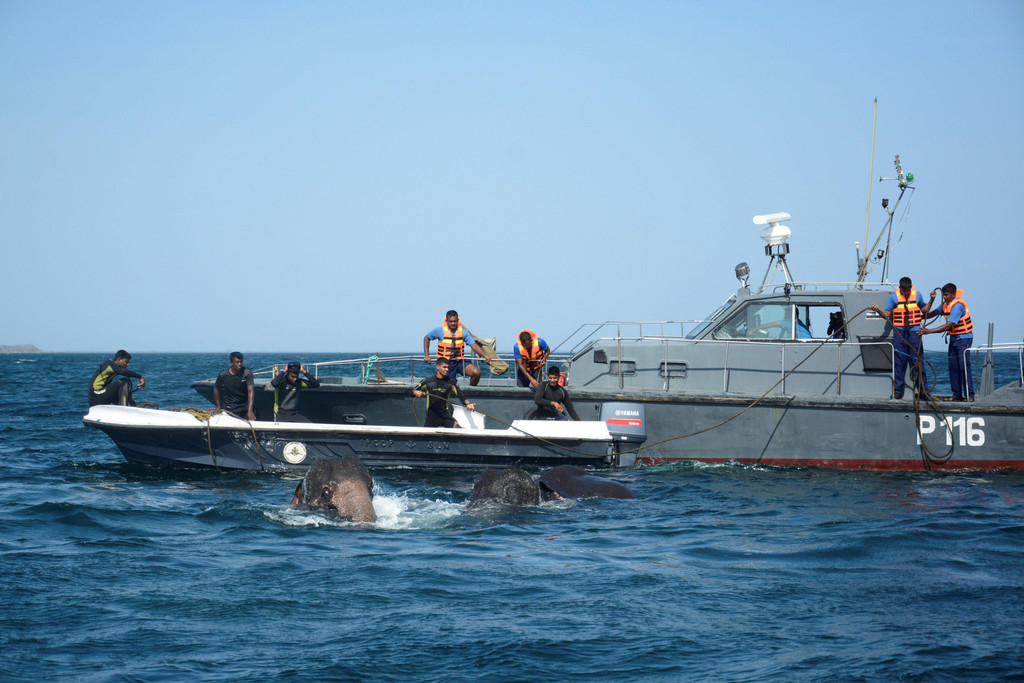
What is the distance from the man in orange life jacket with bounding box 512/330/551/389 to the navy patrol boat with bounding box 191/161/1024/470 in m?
0.23

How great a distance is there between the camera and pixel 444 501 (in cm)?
1009

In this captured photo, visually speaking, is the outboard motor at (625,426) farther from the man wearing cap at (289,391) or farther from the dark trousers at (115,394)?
the dark trousers at (115,394)

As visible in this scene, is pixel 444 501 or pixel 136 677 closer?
pixel 136 677

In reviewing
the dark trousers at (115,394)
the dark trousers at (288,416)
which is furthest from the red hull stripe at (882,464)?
the dark trousers at (115,394)

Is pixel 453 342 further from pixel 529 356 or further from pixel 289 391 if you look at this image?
pixel 289 391

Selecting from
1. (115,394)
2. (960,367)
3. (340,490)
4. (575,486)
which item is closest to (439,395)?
(575,486)

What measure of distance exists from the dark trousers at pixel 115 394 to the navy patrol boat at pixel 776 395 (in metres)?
1.22

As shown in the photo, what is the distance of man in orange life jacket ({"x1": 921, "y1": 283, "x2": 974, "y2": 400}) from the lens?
12484 millimetres

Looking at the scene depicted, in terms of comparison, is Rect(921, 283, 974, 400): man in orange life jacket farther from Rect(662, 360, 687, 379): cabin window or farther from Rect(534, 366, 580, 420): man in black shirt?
Rect(534, 366, 580, 420): man in black shirt

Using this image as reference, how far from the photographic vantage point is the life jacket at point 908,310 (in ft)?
40.8

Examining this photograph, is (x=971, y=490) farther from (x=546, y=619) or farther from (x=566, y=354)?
(x=546, y=619)

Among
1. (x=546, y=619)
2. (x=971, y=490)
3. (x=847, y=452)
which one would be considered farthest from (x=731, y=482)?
(x=546, y=619)

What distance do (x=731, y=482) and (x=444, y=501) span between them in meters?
3.93

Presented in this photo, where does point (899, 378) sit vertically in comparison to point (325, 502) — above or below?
above
